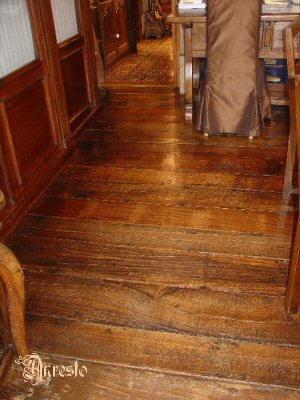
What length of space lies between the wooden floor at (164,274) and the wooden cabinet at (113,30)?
2583 millimetres

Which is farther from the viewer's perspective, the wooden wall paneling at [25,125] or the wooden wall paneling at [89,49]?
the wooden wall paneling at [89,49]

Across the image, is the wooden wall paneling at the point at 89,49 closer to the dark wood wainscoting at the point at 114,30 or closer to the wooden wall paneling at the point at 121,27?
the dark wood wainscoting at the point at 114,30

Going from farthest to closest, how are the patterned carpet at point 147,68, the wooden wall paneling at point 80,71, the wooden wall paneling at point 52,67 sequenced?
the patterned carpet at point 147,68, the wooden wall paneling at point 80,71, the wooden wall paneling at point 52,67

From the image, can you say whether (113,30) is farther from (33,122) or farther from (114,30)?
(33,122)

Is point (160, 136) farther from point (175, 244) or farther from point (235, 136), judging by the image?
point (175, 244)

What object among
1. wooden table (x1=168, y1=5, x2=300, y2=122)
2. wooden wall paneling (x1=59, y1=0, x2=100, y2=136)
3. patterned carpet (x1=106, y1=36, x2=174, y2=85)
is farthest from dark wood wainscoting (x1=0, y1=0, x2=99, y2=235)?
patterned carpet (x1=106, y1=36, x2=174, y2=85)

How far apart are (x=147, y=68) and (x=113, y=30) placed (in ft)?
2.44

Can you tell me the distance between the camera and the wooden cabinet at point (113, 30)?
16.3 ft

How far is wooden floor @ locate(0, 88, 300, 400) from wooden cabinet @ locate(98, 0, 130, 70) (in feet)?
8.47

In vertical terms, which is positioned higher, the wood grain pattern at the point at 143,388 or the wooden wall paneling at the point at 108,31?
the wooden wall paneling at the point at 108,31

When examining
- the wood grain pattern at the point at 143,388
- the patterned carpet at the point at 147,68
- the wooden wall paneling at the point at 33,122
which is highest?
the wooden wall paneling at the point at 33,122

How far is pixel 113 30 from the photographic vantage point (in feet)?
17.6

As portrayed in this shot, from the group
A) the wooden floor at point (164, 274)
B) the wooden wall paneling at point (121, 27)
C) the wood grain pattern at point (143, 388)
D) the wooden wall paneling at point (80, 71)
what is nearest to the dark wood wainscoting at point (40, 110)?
the wooden wall paneling at point (80, 71)

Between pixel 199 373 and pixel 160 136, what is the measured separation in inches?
81.3
